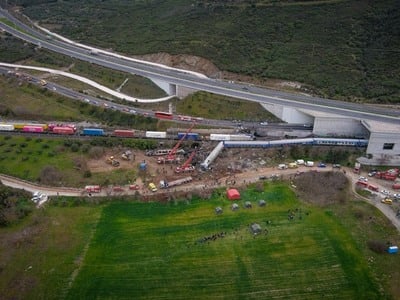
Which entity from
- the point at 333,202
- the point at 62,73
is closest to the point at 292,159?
the point at 333,202

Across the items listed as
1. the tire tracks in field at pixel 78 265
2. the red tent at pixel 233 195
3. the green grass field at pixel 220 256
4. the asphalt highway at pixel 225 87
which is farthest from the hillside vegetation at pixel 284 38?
the tire tracks in field at pixel 78 265

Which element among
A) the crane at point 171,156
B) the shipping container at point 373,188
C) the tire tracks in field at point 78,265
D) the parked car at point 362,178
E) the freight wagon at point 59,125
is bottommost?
the tire tracks in field at point 78,265

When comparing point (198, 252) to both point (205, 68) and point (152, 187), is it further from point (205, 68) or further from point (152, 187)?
point (205, 68)

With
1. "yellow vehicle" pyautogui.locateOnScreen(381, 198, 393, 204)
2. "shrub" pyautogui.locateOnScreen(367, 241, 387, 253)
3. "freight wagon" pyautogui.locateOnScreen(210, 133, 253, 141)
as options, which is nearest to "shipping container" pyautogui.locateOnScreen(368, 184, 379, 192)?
"yellow vehicle" pyautogui.locateOnScreen(381, 198, 393, 204)

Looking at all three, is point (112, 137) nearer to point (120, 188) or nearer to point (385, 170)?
point (120, 188)

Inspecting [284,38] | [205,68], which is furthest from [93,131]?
[284,38]

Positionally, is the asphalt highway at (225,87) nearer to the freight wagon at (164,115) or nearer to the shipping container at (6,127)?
the freight wagon at (164,115)
